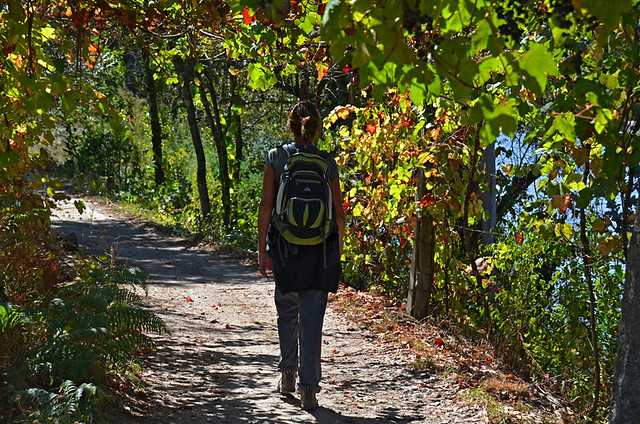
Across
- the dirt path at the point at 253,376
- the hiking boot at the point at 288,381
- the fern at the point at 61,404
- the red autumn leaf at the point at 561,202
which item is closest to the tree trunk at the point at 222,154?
the dirt path at the point at 253,376

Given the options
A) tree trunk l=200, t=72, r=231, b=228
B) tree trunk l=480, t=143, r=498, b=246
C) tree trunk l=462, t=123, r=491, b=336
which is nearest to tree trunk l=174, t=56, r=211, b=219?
tree trunk l=200, t=72, r=231, b=228

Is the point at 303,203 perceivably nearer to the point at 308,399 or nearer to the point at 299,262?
the point at 299,262

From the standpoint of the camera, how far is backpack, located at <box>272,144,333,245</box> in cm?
409

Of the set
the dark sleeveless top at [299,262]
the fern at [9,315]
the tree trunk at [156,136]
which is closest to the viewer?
the fern at [9,315]

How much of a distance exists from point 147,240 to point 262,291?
6.19m

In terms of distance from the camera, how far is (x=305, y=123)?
14.3 feet

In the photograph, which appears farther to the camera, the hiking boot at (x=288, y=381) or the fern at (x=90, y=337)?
the hiking boot at (x=288, y=381)

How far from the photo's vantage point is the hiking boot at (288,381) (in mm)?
4590

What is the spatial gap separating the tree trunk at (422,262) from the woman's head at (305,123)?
7.90 ft

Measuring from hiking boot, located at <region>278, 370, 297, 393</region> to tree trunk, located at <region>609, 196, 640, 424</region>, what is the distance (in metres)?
2.31

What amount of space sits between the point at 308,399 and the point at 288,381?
11.6 inches

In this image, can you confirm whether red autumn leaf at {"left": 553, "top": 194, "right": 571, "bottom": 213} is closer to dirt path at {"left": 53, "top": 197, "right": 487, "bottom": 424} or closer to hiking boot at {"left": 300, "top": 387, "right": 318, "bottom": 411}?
dirt path at {"left": 53, "top": 197, "right": 487, "bottom": 424}

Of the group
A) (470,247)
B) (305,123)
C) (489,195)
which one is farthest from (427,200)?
(305,123)

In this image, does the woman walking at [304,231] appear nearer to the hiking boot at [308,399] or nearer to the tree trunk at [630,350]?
the hiking boot at [308,399]
